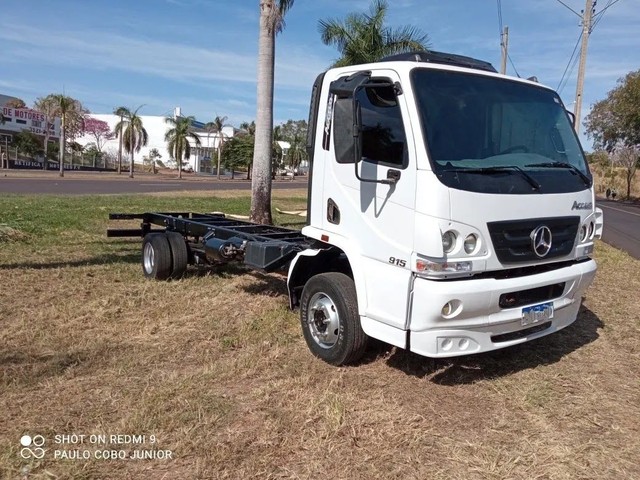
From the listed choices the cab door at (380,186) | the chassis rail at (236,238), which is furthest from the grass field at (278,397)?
the cab door at (380,186)

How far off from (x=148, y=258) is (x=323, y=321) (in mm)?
4014

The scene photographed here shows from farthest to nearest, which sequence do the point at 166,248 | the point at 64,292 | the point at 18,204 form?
the point at 18,204 < the point at 166,248 < the point at 64,292

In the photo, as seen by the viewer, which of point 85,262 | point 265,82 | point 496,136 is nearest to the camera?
point 496,136

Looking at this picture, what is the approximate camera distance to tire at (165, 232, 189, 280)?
7961 mm

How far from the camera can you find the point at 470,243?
4195mm

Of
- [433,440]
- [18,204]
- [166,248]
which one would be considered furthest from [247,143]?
[433,440]

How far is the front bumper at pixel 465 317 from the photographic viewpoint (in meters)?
4.09

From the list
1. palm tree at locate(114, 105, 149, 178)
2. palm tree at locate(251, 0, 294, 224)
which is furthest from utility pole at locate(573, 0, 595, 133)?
palm tree at locate(114, 105, 149, 178)

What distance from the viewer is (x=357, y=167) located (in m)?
4.57

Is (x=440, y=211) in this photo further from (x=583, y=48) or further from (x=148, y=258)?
(x=583, y=48)

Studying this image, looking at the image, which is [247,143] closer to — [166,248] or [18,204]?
[18,204]

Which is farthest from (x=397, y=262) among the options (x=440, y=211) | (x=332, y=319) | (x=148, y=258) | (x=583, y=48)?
(x=583, y=48)

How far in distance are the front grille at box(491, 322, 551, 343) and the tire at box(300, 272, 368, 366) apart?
41.7 inches

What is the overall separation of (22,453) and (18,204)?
16.0 meters
